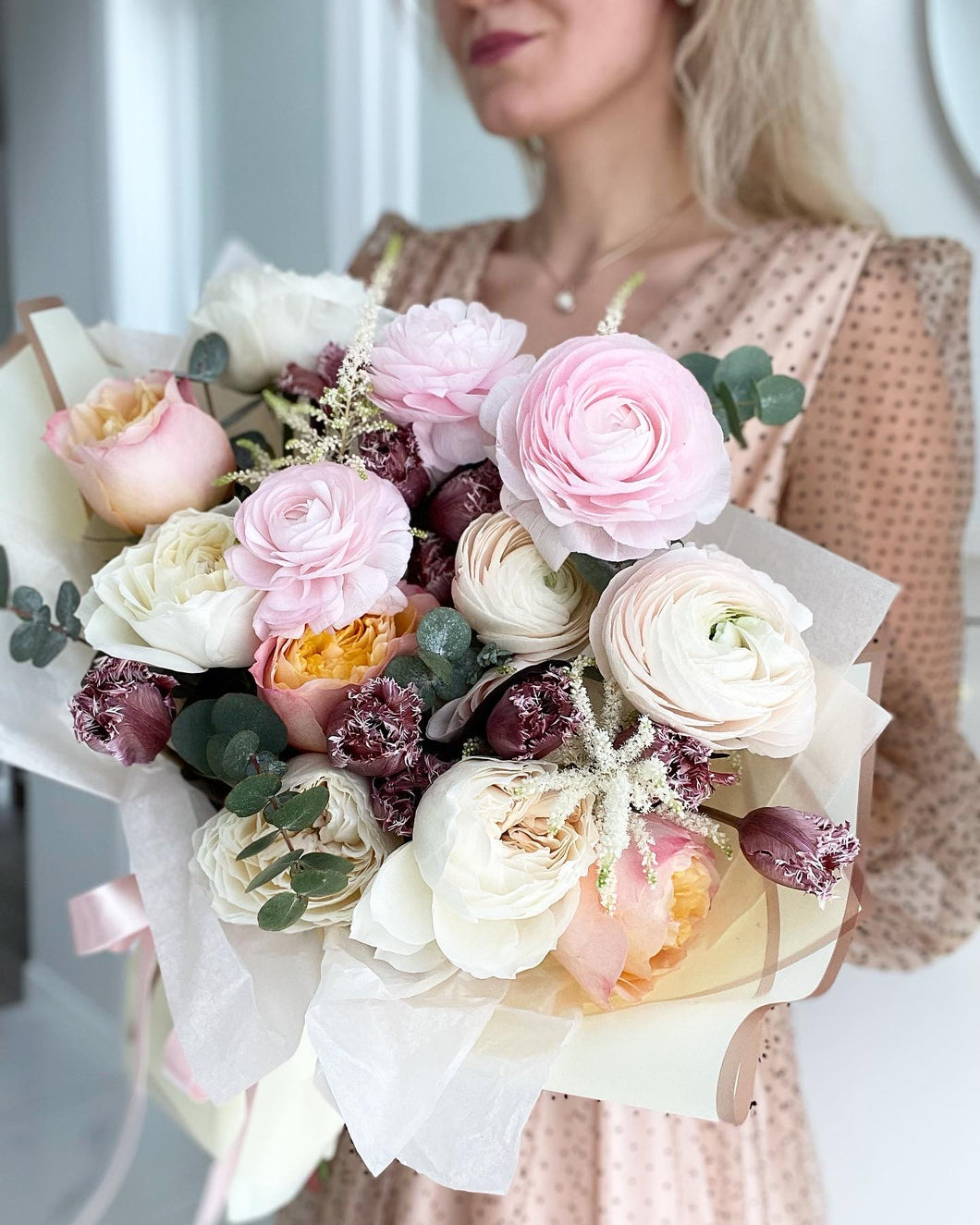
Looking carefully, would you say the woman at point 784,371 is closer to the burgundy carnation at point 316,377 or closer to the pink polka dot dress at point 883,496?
the pink polka dot dress at point 883,496

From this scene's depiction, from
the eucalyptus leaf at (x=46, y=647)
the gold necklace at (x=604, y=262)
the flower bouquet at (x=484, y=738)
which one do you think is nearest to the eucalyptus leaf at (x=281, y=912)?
the flower bouquet at (x=484, y=738)

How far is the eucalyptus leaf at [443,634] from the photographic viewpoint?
1.43 ft

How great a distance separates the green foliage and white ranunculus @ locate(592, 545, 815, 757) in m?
0.16

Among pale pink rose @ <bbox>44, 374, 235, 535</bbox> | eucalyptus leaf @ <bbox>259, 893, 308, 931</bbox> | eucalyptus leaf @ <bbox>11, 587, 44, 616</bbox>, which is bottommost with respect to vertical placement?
eucalyptus leaf @ <bbox>259, 893, 308, 931</bbox>

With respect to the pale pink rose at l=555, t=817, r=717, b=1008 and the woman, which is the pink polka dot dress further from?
the pale pink rose at l=555, t=817, r=717, b=1008

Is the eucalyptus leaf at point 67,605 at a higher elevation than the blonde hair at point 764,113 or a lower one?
lower

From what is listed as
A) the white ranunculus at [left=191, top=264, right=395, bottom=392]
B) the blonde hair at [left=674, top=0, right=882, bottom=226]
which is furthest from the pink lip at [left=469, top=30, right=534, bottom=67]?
the white ranunculus at [left=191, top=264, right=395, bottom=392]

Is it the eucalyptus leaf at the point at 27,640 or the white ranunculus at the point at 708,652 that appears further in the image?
the eucalyptus leaf at the point at 27,640

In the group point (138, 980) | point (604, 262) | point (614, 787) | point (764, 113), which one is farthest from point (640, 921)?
point (764, 113)

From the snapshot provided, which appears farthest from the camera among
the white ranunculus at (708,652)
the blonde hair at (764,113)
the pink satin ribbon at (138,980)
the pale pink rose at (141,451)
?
the blonde hair at (764,113)

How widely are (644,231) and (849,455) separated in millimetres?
345

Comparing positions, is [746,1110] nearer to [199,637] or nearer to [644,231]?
[199,637]

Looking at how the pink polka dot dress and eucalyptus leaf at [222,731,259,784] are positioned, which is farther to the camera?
the pink polka dot dress

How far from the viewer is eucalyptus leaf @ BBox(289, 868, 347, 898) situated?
0.43 metres
